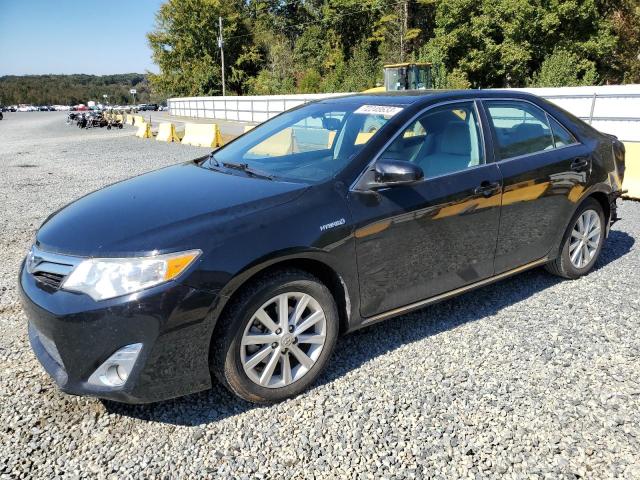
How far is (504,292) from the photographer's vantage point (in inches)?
169

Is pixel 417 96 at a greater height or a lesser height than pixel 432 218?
greater

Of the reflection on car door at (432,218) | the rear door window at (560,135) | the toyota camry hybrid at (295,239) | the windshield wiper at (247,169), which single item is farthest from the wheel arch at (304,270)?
the rear door window at (560,135)

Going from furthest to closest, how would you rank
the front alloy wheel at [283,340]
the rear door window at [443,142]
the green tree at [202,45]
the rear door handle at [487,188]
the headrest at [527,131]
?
the green tree at [202,45] → the headrest at [527,131] → the rear door handle at [487,188] → the rear door window at [443,142] → the front alloy wheel at [283,340]

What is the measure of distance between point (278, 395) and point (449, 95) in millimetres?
2335

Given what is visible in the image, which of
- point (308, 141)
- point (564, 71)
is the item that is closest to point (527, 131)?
point (308, 141)

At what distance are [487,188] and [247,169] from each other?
1.62m

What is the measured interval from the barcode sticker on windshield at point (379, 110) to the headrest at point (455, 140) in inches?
15.3

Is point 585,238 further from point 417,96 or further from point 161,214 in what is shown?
point 161,214

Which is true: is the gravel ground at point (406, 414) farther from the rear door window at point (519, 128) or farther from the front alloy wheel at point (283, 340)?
the rear door window at point (519, 128)

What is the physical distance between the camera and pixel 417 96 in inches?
141

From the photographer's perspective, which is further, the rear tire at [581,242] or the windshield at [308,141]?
the rear tire at [581,242]

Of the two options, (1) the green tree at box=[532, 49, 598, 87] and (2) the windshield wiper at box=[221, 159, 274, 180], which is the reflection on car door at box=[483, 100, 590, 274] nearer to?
(2) the windshield wiper at box=[221, 159, 274, 180]

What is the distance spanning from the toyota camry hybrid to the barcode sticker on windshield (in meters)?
0.02

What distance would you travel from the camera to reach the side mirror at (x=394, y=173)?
2.91 m
